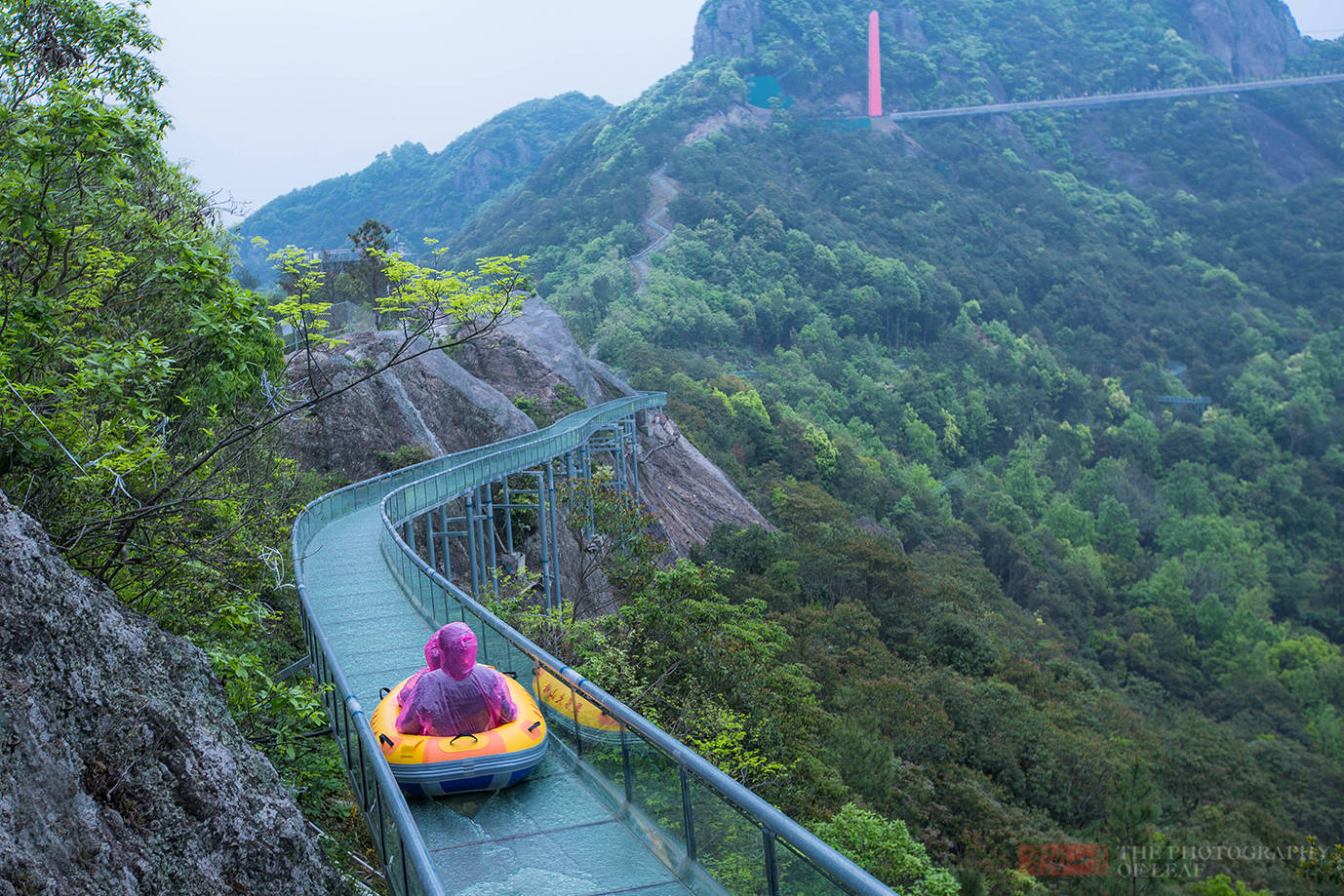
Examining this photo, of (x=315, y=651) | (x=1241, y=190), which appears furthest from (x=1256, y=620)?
(x=1241, y=190)

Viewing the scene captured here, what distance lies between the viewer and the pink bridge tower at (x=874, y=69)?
423ft

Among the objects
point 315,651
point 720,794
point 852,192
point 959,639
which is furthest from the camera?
point 852,192

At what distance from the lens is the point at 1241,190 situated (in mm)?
123500

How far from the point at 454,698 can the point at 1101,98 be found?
153 meters

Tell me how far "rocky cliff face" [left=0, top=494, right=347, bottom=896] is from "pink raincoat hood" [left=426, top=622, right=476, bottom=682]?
4.56 feet

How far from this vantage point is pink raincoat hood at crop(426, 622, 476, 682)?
6.76 m

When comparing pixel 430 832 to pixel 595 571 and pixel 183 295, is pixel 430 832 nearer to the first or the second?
pixel 183 295

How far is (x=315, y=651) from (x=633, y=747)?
13.6ft

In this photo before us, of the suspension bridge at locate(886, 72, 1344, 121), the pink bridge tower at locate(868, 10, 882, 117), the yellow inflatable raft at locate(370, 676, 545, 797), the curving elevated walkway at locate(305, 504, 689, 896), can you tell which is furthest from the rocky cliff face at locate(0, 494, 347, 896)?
the pink bridge tower at locate(868, 10, 882, 117)

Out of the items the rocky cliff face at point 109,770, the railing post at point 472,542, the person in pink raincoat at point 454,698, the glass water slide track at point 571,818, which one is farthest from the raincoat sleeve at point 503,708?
the railing post at point 472,542

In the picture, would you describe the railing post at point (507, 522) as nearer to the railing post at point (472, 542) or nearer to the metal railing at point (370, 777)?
the railing post at point (472, 542)

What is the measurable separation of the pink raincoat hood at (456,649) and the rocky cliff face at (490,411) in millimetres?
8811

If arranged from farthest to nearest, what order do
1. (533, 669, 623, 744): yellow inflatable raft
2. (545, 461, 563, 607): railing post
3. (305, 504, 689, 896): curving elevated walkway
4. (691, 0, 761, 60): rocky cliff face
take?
(691, 0, 761, 60): rocky cliff face, (545, 461, 563, 607): railing post, (533, 669, 623, 744): yellow inflatable raft, (305, 504, 689, 896): curving elevated walkway

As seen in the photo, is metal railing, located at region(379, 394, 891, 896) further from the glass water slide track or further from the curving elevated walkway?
the curving elevated walkway
